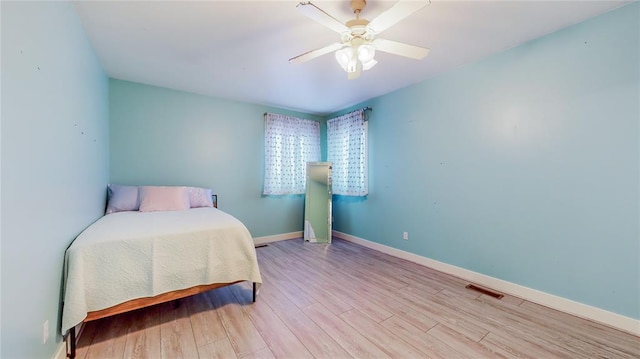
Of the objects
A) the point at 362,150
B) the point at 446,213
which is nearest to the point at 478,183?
the point at 446,213

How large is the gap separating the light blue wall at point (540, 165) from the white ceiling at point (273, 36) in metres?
0.25

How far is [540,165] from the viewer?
2.24 metres

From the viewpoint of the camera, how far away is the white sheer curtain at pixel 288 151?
13.9ft

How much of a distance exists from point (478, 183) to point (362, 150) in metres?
1.76

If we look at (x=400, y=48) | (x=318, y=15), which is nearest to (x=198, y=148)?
(x=318, y=15)

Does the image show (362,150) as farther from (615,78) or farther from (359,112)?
(615,78)

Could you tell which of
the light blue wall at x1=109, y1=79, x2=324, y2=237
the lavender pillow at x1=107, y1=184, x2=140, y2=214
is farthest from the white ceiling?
the lavender pillow at x1=107, y1=184, x2=140, y2=214

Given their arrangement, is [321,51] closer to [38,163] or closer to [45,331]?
[38,163]

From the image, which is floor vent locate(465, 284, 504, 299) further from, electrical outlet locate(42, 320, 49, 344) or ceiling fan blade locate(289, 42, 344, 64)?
electrical outlet locate(42, 320, 49, 344)

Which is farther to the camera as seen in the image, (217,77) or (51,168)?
(217,77)

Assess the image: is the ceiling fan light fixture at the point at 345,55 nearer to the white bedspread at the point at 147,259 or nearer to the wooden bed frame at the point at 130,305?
the white bedspread at the point at 147,259

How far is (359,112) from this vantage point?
4023 millimetres

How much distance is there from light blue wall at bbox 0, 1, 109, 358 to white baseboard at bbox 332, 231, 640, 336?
341 cm

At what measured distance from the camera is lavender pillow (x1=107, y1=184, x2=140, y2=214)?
111 inches
